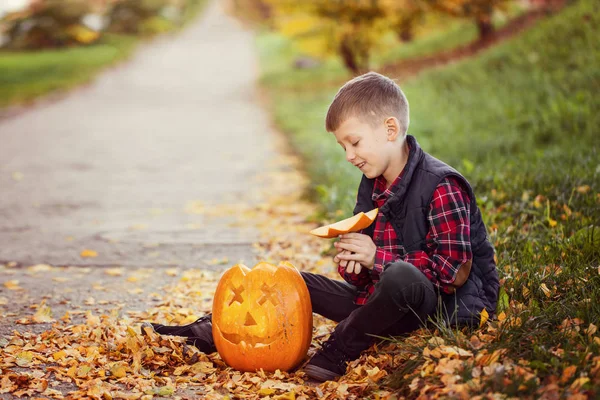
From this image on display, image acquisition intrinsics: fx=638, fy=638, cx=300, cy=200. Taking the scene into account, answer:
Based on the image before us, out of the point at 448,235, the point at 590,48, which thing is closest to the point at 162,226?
the point at 448,235

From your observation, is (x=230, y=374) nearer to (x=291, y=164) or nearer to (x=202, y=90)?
(x=291, y=164)

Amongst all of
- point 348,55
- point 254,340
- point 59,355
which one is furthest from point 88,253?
point 348,55

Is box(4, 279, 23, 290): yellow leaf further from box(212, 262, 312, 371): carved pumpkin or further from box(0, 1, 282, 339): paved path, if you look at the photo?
box(212, 262, 312, 371): carved pumpkin

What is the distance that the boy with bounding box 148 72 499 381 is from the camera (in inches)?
113

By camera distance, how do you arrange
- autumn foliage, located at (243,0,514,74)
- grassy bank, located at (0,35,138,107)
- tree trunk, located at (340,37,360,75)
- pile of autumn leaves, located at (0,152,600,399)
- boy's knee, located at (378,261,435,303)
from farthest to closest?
grassy bank, located at (0,35,138,107) → tree trunk, located at (340,37,360,75) → autumn foliage, located at (243,0,514,74) → boy's knee, located at (378,261,435,303) → pile of autumn leaves, located at (0,152,600,399)

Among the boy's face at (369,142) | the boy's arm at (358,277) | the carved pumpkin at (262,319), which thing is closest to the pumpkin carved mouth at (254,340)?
Result: the carved pumpkin at (262,319)

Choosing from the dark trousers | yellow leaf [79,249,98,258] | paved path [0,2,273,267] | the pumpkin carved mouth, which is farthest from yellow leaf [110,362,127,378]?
→ yellow leaf [79,249,98,258]

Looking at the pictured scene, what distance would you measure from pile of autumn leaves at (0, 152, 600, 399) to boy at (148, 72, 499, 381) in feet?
0.39

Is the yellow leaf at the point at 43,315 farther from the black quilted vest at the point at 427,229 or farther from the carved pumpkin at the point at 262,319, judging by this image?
the black quilted vest at the point at 427,229

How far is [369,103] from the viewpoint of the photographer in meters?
3.03

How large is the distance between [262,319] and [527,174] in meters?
3.32

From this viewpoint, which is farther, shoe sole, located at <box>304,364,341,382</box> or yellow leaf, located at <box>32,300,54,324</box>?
yellow leaf, located at <box>32,300,54,324</box>

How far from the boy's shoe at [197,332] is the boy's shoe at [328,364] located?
57 centimetres

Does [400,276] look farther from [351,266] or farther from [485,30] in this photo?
[485,30]
